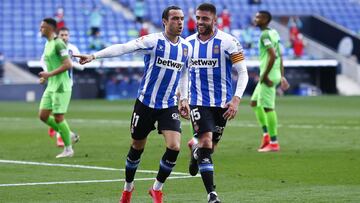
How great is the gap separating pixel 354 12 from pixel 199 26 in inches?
1869

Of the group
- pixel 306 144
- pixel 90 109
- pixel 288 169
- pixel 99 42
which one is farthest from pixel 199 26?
pixel 99 42

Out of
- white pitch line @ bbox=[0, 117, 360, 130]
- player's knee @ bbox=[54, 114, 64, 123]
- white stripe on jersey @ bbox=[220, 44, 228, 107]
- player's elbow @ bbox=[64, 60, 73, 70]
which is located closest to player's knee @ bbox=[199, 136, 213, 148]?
white stripe on jersey @ bbox=[220, 44, 228, 107]

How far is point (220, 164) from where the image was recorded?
14.8 metres

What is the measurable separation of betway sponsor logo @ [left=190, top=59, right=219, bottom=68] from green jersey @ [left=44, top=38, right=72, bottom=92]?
5395 mm

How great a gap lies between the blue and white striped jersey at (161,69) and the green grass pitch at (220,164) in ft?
3.58

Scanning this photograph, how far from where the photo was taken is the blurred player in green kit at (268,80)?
56.6ft

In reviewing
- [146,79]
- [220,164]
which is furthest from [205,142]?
[220,164]

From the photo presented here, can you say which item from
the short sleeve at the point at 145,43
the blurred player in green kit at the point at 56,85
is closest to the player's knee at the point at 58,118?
the blurred player in green kit at the point at 56,85

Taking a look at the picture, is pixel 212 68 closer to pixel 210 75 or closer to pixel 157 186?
pixel 210 75

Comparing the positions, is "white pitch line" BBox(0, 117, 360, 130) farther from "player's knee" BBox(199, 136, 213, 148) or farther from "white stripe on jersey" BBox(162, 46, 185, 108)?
"white stripe on jersey" BBox(162, 46, 185, 108)

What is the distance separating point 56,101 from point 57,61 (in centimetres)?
67

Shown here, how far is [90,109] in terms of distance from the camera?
3409 centimetres

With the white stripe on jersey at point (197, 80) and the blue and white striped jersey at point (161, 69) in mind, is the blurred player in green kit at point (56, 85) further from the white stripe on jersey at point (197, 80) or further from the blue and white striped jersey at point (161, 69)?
the blue and white striped jersey at point (161, 69)

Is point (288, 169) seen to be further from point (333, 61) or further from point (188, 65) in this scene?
point (333, 61)
